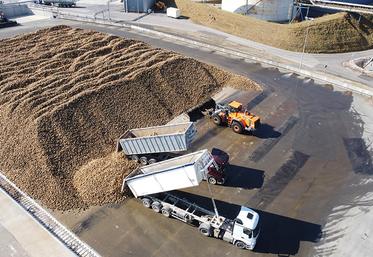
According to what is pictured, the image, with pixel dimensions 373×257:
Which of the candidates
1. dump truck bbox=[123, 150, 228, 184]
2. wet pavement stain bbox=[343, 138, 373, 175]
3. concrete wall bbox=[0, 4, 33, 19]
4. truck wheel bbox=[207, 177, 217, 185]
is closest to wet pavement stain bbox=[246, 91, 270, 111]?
wet pavement stain bbox=[343, 138, 373, 175]

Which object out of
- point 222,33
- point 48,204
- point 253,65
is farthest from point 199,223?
point 222,33

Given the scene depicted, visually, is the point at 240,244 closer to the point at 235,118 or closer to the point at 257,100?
the point at 235,118

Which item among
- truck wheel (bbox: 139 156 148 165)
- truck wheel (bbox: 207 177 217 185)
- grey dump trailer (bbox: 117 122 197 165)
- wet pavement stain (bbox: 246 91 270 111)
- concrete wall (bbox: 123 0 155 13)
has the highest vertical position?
A: concrete wall (bbox: 123 0 155 13)

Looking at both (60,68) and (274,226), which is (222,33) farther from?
(274,226)

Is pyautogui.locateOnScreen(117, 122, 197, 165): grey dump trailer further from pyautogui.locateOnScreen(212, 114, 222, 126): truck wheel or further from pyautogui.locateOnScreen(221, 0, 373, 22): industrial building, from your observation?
pyautogui.locateOnScreen(221, 0, 373, 22): industrial building

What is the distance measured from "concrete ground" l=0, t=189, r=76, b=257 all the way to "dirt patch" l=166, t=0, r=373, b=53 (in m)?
34.0

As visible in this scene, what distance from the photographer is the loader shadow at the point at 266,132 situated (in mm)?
27109

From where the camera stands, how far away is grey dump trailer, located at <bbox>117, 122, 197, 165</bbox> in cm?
2139

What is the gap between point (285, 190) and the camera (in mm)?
21938

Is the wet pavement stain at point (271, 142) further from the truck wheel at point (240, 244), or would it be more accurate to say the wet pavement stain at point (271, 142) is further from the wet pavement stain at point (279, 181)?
the truck wheel at point (240, 244)

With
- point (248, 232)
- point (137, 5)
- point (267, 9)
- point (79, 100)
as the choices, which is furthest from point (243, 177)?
point (137, 5)

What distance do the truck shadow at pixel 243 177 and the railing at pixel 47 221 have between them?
361 inches

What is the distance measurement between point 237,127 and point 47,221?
570 inches

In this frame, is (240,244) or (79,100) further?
(79,100)
